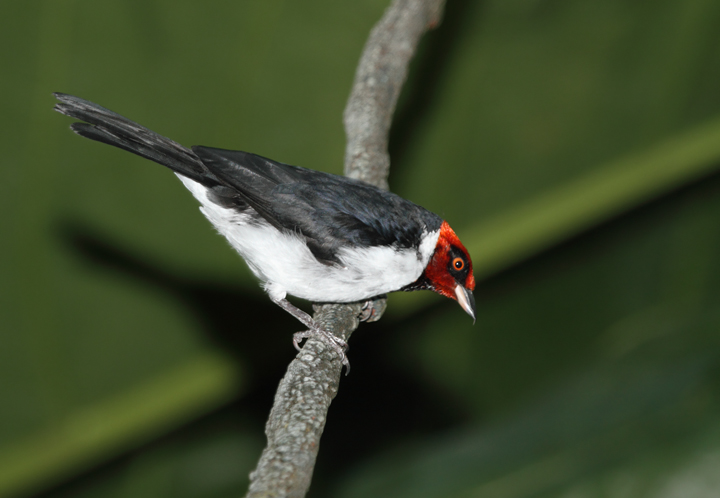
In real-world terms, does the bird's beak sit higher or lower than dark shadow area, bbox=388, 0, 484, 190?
lower

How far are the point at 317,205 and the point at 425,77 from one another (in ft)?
4.58

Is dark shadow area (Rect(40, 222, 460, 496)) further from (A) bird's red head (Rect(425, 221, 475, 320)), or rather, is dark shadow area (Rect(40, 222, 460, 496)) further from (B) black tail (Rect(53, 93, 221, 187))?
(A) bird's red head (Rect(425, 221, 475, 320))

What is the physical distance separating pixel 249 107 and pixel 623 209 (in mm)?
2294

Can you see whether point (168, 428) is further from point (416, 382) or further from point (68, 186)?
point (416, 382)

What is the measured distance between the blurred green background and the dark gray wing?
0.57 metres

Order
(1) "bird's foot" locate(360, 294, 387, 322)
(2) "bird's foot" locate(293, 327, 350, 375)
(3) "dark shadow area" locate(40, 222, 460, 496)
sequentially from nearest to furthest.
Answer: (2) "bird's foot" locate(293, 327, 350, 375)
(1) "bird's foot" locate(360, 294, 387, 322)
(3) "dark shadow area" locate(40, 222, 460, 496)

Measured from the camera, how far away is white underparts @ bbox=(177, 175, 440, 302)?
2.85 m

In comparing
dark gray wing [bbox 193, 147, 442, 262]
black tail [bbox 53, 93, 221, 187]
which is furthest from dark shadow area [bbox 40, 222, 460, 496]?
dark gray wing [bbox 193, 147, 442, 262]

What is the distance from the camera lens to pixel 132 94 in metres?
3.17

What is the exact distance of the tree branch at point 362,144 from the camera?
2.11m

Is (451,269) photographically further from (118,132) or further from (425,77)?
(118,132)

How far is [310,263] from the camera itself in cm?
290

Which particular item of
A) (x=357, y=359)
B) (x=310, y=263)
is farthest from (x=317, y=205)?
(x=357, y=359)

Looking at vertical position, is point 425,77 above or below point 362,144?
above
